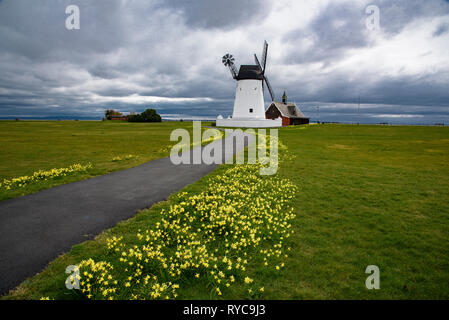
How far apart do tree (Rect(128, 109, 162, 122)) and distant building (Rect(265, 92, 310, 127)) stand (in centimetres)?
5462

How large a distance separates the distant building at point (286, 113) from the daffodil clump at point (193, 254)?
77516 mm

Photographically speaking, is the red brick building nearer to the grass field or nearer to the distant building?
the distant building

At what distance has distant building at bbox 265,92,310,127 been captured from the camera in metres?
83.4

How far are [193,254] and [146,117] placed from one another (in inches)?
4400

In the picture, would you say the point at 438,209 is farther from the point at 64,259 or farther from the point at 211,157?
the point at 211,157

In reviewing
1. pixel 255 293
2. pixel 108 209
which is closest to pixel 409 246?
pixel 255 293

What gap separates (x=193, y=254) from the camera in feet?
19.6

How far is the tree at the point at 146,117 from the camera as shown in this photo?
356 ft

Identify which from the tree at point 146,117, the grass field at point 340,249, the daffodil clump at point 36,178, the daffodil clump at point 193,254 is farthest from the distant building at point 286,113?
the daffodil clump at point 193,254

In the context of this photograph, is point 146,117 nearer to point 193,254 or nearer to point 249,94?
point 249,94

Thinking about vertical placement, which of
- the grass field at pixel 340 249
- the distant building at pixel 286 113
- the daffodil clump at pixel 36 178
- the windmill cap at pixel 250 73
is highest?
the windmill cap at pixel 250 73

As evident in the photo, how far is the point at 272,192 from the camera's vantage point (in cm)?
1121

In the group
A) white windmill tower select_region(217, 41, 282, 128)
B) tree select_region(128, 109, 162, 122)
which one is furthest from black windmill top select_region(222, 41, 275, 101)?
tree select_region(128, 109, 162, 122)

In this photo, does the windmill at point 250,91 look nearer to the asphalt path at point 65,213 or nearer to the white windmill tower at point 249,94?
the white windmill tower at point 249,94
